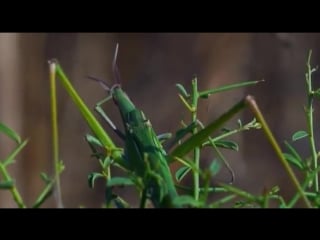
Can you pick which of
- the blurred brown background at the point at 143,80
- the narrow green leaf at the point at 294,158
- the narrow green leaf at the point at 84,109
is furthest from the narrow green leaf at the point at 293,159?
the blurred brown background at the point at 143,80

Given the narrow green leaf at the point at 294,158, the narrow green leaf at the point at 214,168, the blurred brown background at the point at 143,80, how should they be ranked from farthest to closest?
the blurred brown background at the point at 143,80 < the narrow green leaf at the point at 294,158 < the narrow green leaf at the point at 214,168

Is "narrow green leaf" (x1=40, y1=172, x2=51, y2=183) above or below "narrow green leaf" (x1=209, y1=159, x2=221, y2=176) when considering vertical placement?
below

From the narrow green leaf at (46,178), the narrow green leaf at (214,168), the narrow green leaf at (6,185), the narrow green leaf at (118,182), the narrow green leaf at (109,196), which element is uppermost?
the narrow green leaf at (214,168)

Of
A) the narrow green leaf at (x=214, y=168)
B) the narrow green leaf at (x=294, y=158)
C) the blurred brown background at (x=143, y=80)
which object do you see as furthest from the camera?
the blurred brown background at (x=143, y=80)

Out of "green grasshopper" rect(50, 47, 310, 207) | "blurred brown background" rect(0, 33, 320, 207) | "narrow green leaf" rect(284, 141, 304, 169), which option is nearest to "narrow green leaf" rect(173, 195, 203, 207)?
"green grasshopper" rect(50, 47, 310, 207)

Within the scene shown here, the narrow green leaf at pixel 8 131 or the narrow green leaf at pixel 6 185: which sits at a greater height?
the narrow green leaf at pixel 8 131

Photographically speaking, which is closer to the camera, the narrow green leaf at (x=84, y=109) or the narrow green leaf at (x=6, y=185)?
the narrow green leaf at (x=6, y=185)

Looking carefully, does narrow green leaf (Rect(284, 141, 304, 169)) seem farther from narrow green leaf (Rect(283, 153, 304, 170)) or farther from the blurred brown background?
the blurred brown background

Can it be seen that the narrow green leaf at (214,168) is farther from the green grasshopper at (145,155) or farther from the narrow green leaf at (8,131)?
the narrow green leaf at (8,131)
